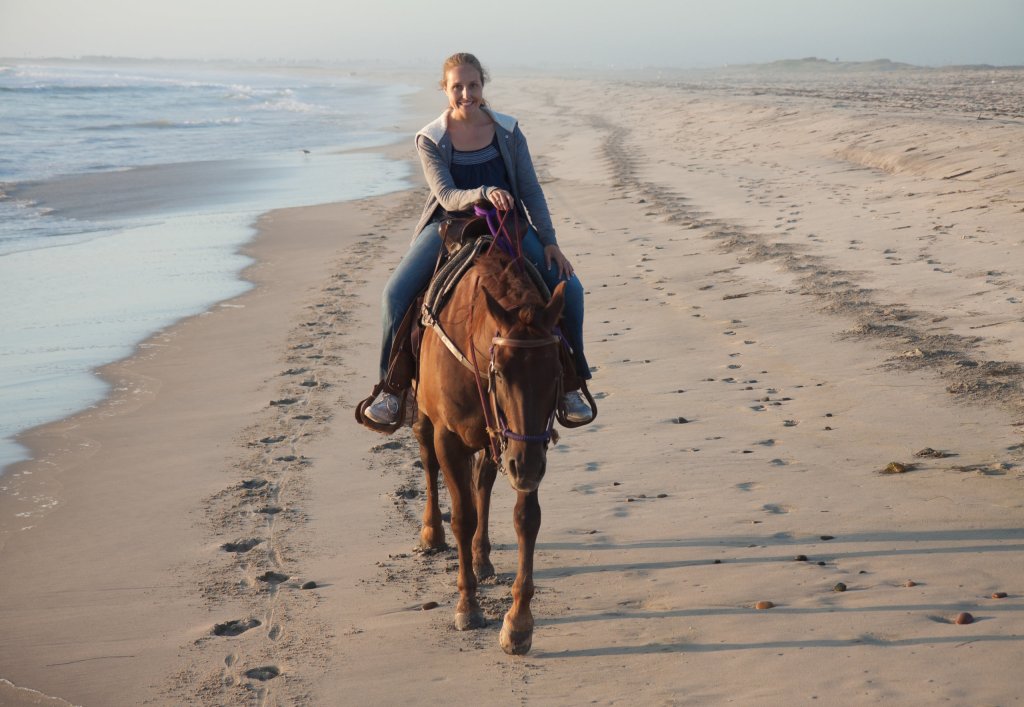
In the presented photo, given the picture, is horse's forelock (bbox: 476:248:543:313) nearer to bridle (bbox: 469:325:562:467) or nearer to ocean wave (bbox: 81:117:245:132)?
bridle (bbox: 469:325:562:467)

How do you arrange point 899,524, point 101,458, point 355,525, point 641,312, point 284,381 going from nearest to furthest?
1. point 899,524
2. point 355,525
3. point 101,458
4. point 284,381
5. point 641,312

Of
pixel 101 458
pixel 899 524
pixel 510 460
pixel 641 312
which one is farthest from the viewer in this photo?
pixel 641 312

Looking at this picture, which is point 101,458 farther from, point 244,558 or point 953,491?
point 953,491

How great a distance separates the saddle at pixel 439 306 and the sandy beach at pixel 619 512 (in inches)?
33.6

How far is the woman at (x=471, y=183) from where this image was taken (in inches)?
197

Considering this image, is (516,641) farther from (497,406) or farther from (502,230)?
(502,230)

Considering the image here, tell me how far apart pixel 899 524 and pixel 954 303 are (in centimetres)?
474

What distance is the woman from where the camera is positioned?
5008 mm

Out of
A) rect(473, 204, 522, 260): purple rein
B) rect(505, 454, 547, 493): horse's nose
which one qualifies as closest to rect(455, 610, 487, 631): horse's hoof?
rect(505, 454, 547, 493): horse's nose

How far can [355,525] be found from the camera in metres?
5.80

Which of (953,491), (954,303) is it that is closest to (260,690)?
(953,491)

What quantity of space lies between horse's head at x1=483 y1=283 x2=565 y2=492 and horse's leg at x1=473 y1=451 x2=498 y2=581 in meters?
0.96

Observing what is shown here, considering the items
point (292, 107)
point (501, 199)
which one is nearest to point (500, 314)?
point (501, 199)

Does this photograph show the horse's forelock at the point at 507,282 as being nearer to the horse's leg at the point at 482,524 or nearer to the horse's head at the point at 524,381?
the horse's head at the point at 524,381
